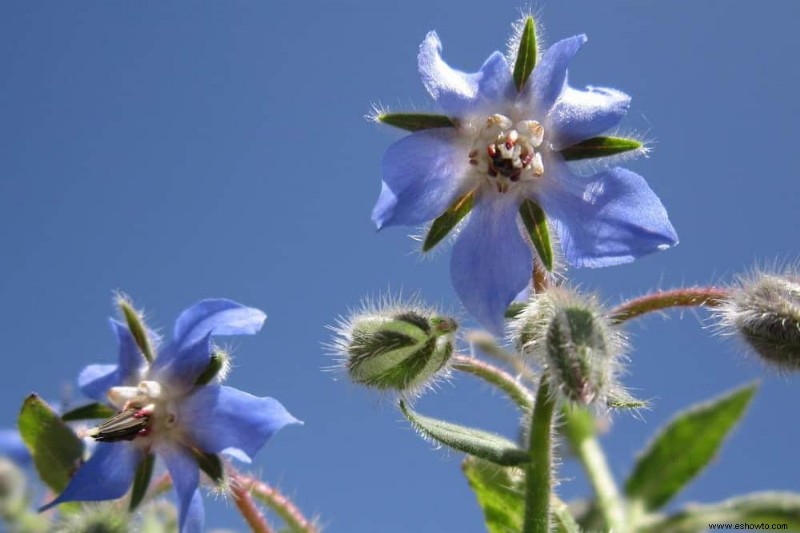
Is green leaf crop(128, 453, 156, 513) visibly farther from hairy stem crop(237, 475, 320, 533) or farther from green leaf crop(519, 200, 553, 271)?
green leaf crop(519, 200, 553, 271)

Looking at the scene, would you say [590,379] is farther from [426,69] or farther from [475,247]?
[426,69]

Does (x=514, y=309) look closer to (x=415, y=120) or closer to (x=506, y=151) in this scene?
(x=506, y=151)

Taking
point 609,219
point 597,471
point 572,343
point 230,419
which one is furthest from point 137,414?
point 597,471

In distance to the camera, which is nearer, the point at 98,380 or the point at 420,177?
the point at 420,177

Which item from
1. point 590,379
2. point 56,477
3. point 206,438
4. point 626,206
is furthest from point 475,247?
point 56,477

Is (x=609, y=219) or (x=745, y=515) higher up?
(x=609, y=219)

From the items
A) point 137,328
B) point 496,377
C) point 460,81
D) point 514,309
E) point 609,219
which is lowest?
point 137,328
